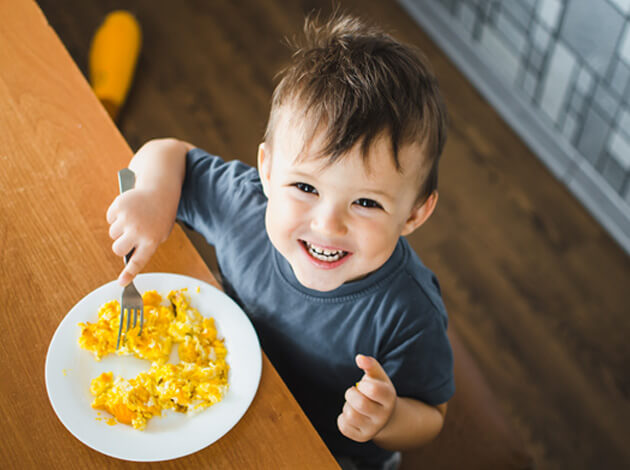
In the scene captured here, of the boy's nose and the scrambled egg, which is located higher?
the boy's nose

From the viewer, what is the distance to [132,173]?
2.72 ft

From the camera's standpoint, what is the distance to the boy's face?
2.43ft

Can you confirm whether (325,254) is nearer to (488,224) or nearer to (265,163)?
(265,163)

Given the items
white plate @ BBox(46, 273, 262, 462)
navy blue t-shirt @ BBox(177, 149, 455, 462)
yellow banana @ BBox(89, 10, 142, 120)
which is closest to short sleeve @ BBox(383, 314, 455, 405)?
navy blue t-shirt @ BBox(177, 149, 455, 462)

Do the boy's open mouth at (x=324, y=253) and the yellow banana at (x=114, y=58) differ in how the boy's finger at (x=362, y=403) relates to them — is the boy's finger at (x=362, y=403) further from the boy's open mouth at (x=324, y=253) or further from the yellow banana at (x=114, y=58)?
the yellow banana at (x=114, y=58)

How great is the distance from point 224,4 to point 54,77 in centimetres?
151

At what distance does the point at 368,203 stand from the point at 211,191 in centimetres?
29

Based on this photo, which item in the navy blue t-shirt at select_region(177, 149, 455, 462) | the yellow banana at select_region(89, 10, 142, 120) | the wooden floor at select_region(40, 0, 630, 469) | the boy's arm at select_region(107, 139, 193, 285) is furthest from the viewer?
the yellow banana at select_region(89, 10, 142, 120)

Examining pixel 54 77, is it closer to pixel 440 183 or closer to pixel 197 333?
pixel 197 333

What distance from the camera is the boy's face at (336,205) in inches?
29.2

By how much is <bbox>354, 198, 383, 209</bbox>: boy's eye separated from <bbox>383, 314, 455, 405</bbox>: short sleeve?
21 centimetres

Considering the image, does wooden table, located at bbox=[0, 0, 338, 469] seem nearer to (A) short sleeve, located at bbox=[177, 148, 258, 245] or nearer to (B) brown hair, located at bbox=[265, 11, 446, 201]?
(A) short sleeve, located at bbox=[177, 148, 258, 245]

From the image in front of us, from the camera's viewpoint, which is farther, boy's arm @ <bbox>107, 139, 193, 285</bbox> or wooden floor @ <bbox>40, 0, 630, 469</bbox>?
wooden floor @ <bbox>40, 0, 630, 469</bbox>

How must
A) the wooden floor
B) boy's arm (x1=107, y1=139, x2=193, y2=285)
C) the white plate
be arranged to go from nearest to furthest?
1. the white plate
2. boy's arm (x1=107, y1=139, x2=193, y2=285)
3. the wooden floor
